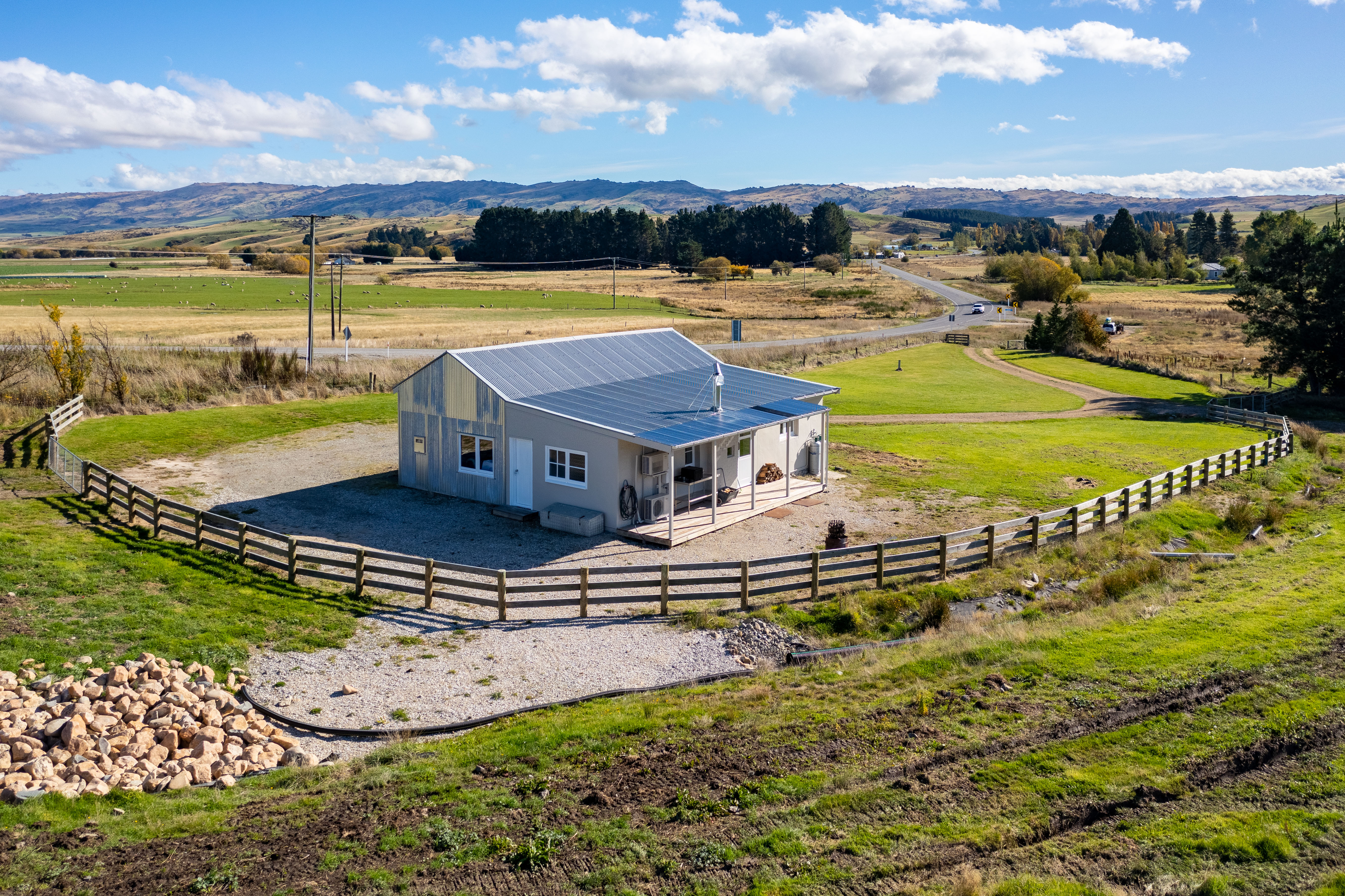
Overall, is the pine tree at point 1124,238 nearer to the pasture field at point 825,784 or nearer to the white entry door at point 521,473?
the white entry door at point 521,473

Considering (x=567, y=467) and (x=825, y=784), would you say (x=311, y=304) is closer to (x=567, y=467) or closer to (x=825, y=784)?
(x=567, y=467)

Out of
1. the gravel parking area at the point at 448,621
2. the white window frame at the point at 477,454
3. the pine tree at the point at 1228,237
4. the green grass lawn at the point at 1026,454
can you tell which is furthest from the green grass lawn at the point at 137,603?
the pine tree at the point at 1228,237

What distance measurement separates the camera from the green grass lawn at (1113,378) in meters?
49.8

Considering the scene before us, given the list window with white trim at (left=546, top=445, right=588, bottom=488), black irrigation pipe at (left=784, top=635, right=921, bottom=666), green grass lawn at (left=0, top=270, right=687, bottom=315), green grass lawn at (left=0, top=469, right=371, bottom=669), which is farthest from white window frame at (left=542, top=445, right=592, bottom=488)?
green grass lawn at (left=0, top=270, right=687, bottom=315)

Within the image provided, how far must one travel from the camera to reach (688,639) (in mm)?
16766

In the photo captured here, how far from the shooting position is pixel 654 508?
24.1 metres

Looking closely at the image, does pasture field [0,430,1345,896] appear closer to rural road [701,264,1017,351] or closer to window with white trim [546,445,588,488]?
window with white trim [546,445,588,488]

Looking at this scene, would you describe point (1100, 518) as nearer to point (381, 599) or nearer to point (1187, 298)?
point (381, 599)

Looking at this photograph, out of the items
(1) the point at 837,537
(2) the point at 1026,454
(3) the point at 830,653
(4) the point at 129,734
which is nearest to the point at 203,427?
(1) the point at 837,537

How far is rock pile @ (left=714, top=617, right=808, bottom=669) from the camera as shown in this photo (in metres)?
16.0

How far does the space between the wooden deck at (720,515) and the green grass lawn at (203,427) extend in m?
17.1

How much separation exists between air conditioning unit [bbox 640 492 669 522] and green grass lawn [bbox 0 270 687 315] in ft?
230

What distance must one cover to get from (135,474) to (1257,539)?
1237 inches

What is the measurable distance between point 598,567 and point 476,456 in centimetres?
720
